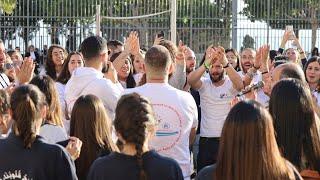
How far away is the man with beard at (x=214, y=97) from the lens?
8.23m

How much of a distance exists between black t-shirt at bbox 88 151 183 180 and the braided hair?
0.04 m

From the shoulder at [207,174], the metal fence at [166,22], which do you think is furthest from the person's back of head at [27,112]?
the metal fence at [166,22]

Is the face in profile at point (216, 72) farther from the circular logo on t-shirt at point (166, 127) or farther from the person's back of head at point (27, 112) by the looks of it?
the person's back of head at point (27, 112)

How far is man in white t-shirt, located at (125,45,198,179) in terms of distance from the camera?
18.4 feet

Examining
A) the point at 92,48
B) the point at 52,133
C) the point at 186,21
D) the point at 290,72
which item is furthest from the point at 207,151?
the point at 186,21

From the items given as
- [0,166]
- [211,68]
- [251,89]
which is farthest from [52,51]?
[0,166]

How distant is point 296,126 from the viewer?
4258 millimetres

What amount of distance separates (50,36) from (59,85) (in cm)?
1256

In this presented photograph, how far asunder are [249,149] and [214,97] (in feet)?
15.5

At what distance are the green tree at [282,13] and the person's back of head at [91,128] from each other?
54.4 feet

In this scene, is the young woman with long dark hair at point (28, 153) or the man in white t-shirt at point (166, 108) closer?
the young woman with long dark hair at point (28, 153)

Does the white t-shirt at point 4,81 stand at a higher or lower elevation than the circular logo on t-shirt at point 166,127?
higher

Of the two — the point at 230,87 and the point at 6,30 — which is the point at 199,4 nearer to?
the point at 6,30

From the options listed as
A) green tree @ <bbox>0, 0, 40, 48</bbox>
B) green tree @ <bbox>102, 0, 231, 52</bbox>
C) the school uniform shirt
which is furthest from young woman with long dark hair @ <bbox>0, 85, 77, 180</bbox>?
green tree @ <bbox>102, 0, 231, 52</bbox>
